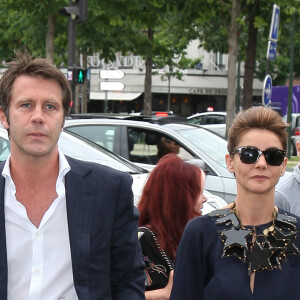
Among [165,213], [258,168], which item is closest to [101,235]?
[258,168]

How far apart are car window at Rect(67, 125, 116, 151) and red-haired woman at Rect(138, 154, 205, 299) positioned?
5348 millimetres

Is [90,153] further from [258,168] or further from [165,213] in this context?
[258,168]

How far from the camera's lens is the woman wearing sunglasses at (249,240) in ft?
8.55

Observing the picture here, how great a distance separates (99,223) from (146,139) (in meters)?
6.68

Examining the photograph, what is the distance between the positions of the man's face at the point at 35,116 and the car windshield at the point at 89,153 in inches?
209

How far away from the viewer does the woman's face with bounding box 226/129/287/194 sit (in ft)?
8.88

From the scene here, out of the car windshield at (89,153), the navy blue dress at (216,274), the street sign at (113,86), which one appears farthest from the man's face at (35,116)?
the street sign at (113,86)

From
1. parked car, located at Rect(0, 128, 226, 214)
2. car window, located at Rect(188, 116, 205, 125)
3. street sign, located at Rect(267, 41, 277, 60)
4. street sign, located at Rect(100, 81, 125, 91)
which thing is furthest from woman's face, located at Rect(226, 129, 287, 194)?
car window, located at Rect(188, 116, 205, 125)

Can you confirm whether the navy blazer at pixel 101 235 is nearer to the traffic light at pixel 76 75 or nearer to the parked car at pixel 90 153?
the parked car at pixel 90 153

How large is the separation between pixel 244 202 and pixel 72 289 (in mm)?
686

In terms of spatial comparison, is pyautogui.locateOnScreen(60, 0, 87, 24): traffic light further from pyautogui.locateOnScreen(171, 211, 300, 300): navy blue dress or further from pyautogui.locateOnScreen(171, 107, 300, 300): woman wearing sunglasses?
pyautogui.locateOnScreen(171, 211, 300, 300): navy blue dress

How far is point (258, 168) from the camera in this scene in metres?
2.73

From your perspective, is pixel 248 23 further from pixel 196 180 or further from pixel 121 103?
pixel 121 103

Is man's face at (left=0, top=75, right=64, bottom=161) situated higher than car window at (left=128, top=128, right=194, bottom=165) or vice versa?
man's face at (left=0, top=75, right=64, bottom=161)
